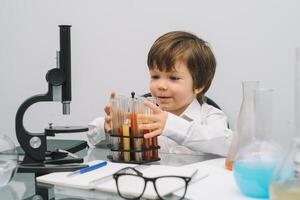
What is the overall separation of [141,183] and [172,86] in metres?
0.68

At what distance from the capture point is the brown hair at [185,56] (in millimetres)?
1537

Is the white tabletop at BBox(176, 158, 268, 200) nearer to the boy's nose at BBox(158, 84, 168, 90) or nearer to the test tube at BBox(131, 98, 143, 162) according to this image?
the test tube at BBox(131, 98, 143, 162)

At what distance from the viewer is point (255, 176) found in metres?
0.81

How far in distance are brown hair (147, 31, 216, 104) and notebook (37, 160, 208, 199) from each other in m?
0.54

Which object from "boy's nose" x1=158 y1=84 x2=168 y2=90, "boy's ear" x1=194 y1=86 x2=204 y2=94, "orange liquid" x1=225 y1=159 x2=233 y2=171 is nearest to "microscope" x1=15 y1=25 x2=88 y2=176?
"orange liquid" x1=225 y1=159 x2=233 y2=171

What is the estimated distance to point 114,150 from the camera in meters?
1.13

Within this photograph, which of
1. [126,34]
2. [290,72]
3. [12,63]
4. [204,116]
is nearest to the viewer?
[204,116]

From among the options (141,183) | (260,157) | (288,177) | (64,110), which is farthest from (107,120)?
(288,177)

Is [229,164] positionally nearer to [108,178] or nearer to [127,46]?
[108,178]

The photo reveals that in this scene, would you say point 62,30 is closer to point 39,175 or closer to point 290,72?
point 39,175

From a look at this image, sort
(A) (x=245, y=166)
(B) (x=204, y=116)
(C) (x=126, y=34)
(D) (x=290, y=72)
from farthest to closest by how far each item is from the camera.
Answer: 1. (C) (x=126, y=34)
2. (D) (x=290, y=72)
3. (B) (x=204, y=116)
4. (A) (x=245, y=166)

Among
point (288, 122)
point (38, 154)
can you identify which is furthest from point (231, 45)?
point (38, 154)

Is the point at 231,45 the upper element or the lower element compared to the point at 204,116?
upper

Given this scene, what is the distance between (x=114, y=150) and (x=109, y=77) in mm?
1229
